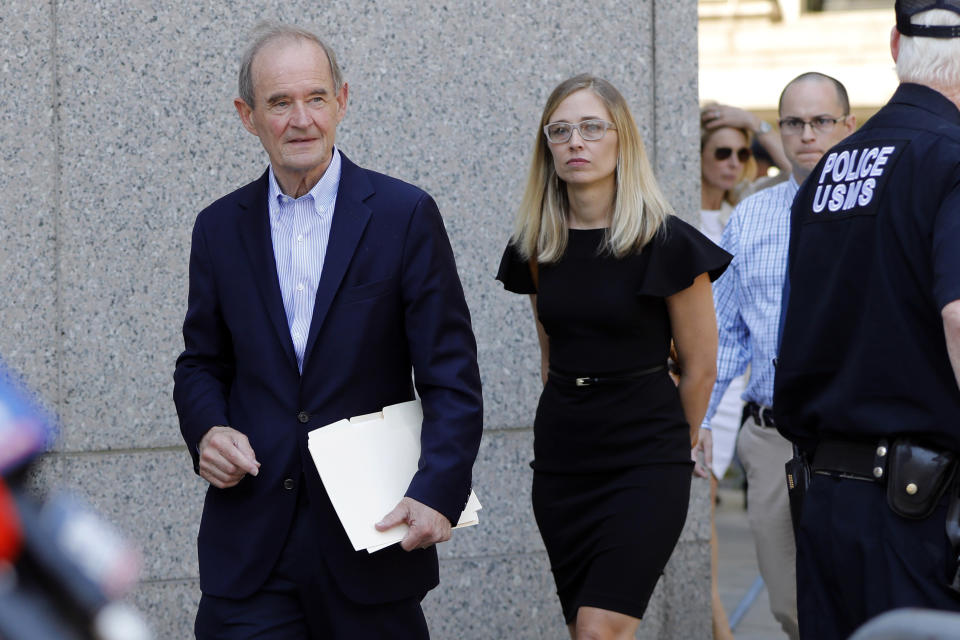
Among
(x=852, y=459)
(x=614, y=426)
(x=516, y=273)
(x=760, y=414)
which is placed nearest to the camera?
(x=852, y=459)

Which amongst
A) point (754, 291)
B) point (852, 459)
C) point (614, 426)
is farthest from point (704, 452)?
point (852, 459)

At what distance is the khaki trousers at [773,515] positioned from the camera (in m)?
4.79

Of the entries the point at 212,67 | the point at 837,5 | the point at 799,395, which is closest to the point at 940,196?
the point at 799,395

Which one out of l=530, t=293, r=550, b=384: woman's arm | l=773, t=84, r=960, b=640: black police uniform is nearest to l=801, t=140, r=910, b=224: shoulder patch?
l=773, t=84, r=960, b=640: black police uniform

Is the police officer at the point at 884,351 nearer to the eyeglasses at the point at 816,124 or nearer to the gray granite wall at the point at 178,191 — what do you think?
the eyeglasses at the point at 816,124

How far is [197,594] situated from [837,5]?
544 inches

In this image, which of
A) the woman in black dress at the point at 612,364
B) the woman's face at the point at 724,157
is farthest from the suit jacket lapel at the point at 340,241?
the woman's face at the point at 724,157

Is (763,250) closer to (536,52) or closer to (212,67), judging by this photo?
(536,52)

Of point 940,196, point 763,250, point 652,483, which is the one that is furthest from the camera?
point 763,250

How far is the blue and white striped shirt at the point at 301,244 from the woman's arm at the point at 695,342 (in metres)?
1.26

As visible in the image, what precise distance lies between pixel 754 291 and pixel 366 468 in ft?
7.37

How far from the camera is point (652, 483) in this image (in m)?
3.85

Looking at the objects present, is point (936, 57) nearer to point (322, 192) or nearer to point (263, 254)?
point (322, 192)

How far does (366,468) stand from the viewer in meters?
2.89
